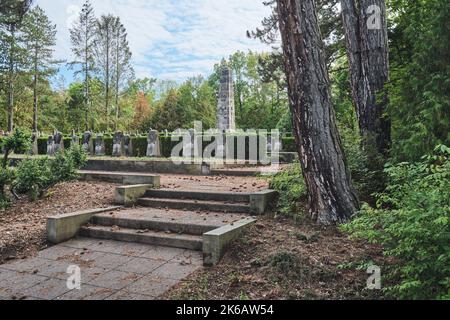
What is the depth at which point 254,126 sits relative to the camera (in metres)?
42.5

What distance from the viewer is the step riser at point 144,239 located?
477cm

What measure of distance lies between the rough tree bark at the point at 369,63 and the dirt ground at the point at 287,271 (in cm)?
295

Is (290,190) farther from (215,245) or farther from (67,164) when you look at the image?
(67,164)

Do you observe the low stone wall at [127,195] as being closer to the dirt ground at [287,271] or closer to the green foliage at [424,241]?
the dirt ground at [287,271]

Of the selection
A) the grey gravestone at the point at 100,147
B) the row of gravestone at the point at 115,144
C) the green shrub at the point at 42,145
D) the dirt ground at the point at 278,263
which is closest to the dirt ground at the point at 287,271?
the dirt ground at the point at 278,263

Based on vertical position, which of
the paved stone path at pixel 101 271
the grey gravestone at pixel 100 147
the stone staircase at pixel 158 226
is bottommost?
the paved stone path at pixel 101 271

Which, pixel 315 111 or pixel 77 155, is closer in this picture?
pixel 315 111

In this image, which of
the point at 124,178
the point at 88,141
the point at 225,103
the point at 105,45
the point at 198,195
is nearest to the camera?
the point at 198,195

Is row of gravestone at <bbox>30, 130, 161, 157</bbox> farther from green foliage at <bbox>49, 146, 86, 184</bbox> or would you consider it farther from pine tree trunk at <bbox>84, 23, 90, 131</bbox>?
pine tree trunk at <bbox>84, 23, 90, 131</bbox>

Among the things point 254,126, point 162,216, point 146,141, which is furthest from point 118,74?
point 162,216

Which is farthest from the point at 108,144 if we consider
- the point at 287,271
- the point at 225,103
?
the point at 287,271

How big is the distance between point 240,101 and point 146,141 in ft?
99.2

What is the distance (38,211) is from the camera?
6.56 m

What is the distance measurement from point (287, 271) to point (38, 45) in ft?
120
